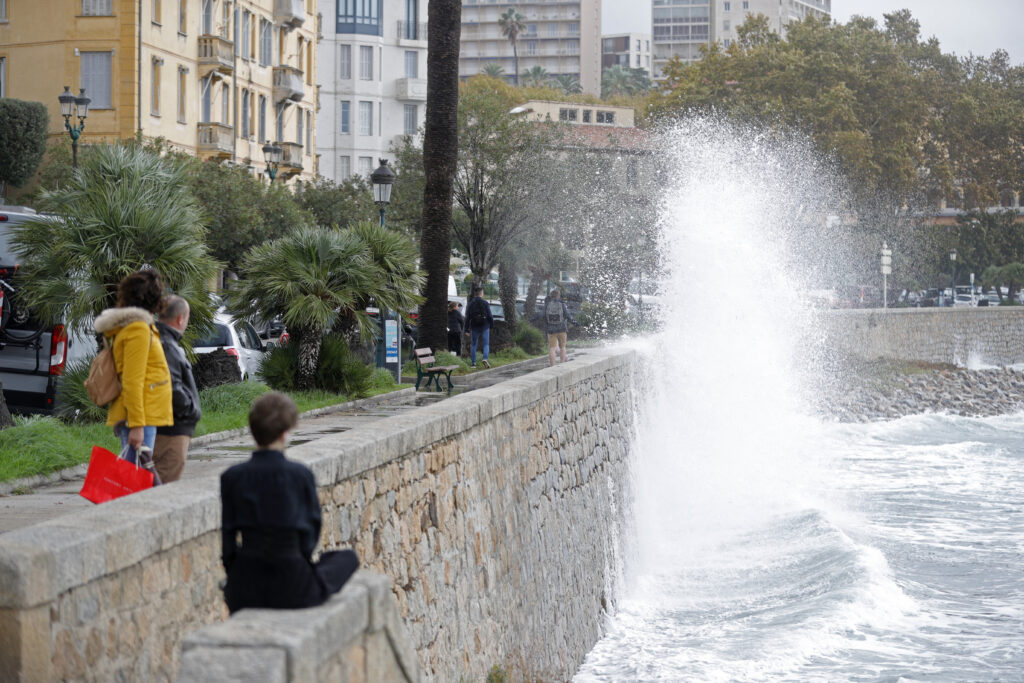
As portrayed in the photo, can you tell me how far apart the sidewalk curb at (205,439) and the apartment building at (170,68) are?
17.4 m

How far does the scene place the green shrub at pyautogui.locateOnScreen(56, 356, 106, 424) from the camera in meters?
13.8

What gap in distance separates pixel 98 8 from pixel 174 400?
120 feet

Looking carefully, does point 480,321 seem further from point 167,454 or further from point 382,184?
point 167,454

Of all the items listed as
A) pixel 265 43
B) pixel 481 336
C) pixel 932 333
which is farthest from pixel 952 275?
pixel 481 336

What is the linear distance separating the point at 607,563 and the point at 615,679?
9.06 feet

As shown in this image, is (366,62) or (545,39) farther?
(545,39)

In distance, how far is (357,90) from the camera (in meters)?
80.8

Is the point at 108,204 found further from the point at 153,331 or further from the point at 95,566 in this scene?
the point at 95,566

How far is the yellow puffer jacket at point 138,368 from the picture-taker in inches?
262

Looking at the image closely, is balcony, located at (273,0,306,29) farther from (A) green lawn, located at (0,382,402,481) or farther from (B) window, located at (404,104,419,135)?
(A) green lawn, located at (0,382,402,481)

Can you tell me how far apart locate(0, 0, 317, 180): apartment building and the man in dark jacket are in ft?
93.9

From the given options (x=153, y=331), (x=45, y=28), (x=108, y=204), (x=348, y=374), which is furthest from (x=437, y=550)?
(x=45, y=28)

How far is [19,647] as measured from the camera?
3.98 m

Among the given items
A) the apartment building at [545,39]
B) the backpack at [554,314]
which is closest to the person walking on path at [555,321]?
the backpack at [554,314]
